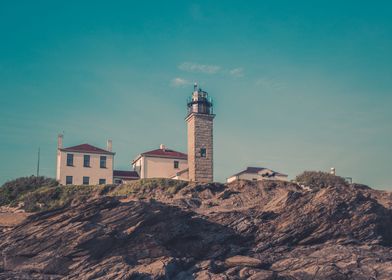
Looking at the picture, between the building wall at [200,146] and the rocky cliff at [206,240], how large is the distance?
705 centimetres

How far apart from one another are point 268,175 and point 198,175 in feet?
35.3

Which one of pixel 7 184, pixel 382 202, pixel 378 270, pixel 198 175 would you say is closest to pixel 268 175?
pixel 198 175

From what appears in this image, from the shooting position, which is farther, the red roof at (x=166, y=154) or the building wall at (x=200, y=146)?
the red roof at (x=166, y=154)

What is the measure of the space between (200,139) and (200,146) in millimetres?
745

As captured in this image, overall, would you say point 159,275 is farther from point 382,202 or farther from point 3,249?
point 382,202

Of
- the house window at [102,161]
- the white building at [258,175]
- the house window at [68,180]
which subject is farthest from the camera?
the white building at [258,175]

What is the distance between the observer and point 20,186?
44.2 m

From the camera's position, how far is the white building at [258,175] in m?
53.0

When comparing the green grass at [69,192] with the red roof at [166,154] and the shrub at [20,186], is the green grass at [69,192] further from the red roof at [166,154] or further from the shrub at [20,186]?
the red roof at [166,154]

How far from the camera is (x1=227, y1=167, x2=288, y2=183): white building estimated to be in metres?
53.0

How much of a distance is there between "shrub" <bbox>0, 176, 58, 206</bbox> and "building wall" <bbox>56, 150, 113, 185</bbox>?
1.62 m

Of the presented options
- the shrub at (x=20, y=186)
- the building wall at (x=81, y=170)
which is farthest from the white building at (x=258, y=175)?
the shrub at (x=20, y=186)

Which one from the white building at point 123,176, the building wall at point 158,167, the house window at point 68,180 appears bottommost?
the house window at point 68,180

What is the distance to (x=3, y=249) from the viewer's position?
2883 cm
